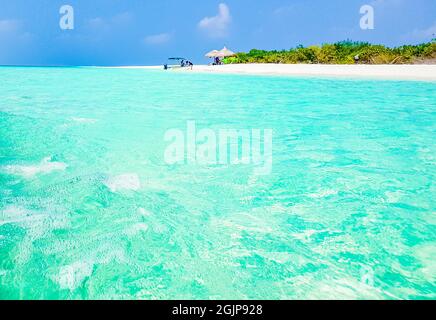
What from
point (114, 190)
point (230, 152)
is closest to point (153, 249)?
point (114, 190)

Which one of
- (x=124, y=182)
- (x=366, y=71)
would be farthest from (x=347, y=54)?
(x=124, y=182)

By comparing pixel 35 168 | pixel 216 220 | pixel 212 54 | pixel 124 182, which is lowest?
pixel 216 220

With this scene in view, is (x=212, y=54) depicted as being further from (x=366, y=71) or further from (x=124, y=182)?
(x=124, y=182)

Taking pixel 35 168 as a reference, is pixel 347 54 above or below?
above

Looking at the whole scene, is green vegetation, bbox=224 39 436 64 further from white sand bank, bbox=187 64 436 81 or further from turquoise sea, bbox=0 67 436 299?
turquoise sea, bbox=0 67 436 299
